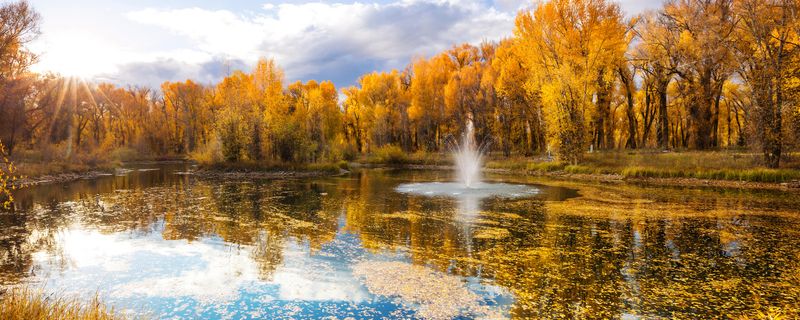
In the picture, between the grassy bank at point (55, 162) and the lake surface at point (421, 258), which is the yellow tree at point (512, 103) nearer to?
the lake surface at point (421, 258)

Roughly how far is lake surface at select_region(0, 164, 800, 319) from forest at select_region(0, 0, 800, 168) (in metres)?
9.58

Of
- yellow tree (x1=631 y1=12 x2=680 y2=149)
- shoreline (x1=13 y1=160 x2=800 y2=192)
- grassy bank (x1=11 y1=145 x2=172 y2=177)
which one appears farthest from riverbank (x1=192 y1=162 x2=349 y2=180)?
yellow tree (x1=631 y1=12 x2=680 y2=149)

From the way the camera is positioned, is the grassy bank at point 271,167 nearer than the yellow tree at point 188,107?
Yes

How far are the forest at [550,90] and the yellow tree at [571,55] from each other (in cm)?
8

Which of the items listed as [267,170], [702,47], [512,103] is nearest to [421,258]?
[267,170]

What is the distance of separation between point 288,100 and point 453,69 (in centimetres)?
2104

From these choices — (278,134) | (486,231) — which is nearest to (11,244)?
(486,231)

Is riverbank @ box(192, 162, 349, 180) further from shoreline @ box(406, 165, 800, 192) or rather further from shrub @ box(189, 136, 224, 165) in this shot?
shoreline @ box(406, 165, 800, 192)

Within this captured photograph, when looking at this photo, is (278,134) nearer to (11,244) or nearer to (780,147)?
(11,244)

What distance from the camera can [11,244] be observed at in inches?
379

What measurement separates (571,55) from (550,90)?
113 inches

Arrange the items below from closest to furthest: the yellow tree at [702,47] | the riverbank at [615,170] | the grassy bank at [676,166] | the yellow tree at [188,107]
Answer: the grassy bank at [676,166], the riverbank at [615,170], the yellow tree at [702,47], the yellow tree at [188,107]

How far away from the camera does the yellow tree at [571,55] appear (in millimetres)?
27656

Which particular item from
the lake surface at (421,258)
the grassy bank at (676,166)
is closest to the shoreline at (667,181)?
the grassy bank at (676,166)
